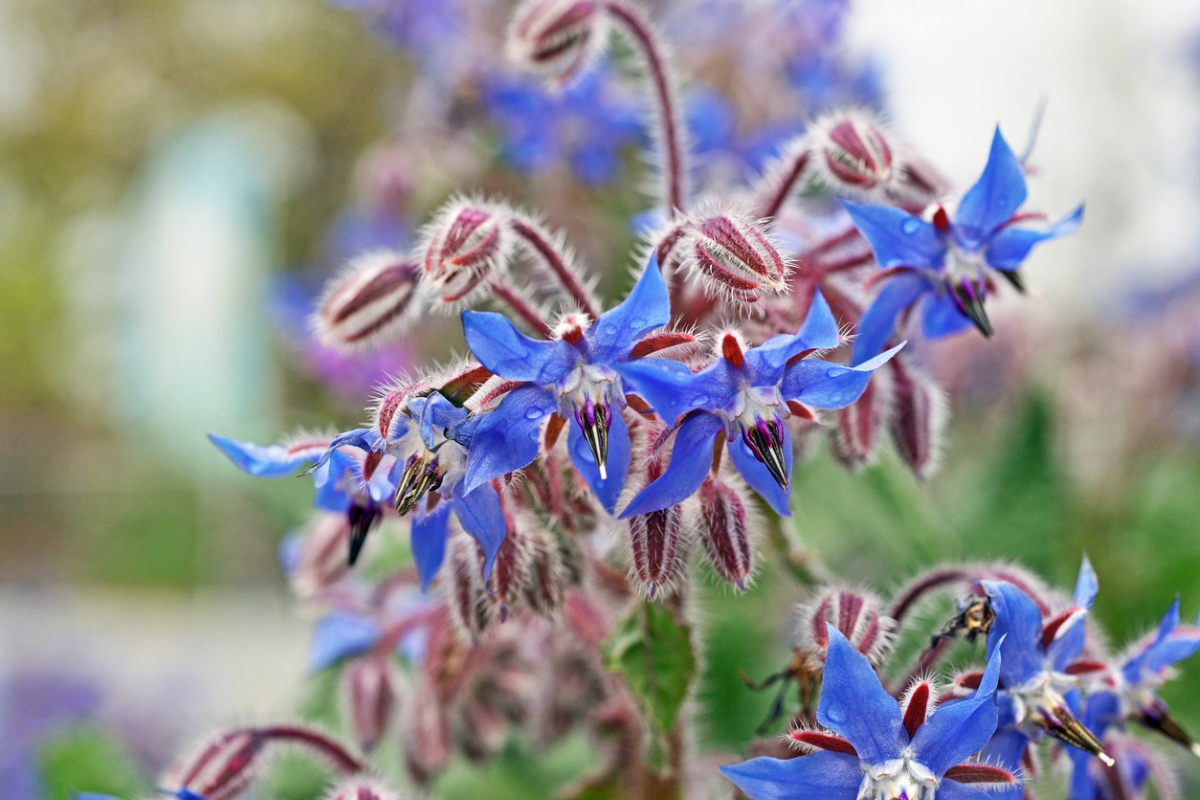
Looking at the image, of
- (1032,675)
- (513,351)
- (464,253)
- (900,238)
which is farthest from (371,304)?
(1032,675)

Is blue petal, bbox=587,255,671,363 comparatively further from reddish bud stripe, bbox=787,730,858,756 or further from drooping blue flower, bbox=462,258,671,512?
reddish bud stripe, bbox=787,730,858,756

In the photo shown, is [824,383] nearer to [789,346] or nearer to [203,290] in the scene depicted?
[789,346]

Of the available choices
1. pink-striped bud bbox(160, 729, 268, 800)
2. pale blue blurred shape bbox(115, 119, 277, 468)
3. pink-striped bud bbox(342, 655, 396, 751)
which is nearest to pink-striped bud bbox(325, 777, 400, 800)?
pink-striped bud bbox(160, 729, 268, 800)

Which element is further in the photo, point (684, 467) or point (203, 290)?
point (203, 290)

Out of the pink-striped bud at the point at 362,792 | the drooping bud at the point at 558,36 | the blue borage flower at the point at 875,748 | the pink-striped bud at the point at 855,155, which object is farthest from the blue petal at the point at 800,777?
the drooping bud at the point at 558,36

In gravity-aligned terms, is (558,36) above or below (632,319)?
above

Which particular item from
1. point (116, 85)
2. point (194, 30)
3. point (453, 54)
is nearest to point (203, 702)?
point (453, 54)
